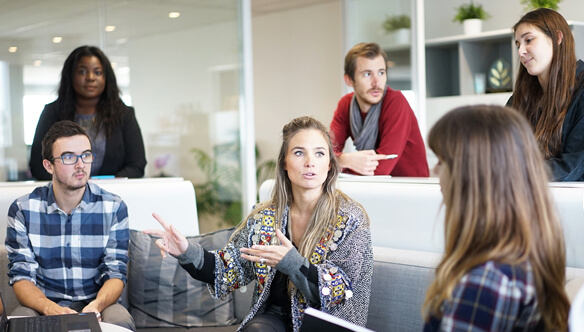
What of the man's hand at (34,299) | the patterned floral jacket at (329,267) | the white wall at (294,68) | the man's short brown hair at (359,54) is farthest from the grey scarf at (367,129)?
the white wall at (294,68)

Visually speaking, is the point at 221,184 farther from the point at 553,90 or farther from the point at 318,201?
the point at 553,90

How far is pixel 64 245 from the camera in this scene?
8.10 feet

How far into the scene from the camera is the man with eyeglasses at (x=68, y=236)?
242cm

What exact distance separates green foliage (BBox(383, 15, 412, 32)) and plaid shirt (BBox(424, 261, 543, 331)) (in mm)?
4607

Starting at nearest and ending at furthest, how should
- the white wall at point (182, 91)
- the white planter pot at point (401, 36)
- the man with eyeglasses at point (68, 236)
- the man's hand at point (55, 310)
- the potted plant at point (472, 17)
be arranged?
1. the man's hand at point (55, 310)
2. the man with eyeglasses at point (68, 236)
3. the white wall at point (182, 91)
4. the potted plant at point (472, 17)
5. the white planter pot at point (401, 36)

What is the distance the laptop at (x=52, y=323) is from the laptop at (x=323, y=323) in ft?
2.08

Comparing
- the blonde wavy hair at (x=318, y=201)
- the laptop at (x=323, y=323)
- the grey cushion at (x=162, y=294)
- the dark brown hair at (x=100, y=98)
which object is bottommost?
the grey cushion at (x=162, y=294)

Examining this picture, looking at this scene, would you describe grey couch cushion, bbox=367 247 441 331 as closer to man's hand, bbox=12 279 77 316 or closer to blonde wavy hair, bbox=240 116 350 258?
blonde wavy hair, bbox=240 116 350 258

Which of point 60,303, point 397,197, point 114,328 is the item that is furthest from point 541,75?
point 60,303

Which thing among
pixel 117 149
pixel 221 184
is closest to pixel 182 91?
pixel 221 184

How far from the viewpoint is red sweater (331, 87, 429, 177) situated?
289 centimetres

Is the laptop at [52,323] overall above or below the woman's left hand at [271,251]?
below

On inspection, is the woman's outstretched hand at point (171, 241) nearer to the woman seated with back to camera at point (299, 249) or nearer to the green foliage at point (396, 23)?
the woman seated with back to camera at point (299, 249)

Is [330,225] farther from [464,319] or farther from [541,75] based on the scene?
[464,319]
